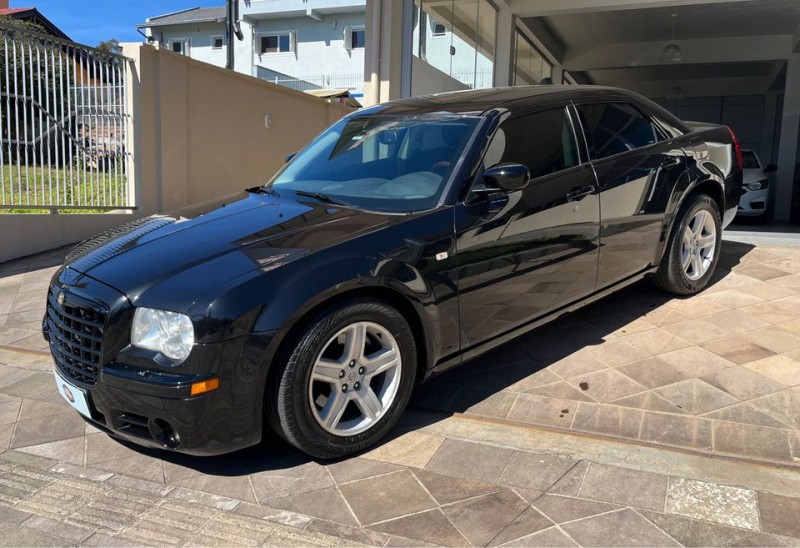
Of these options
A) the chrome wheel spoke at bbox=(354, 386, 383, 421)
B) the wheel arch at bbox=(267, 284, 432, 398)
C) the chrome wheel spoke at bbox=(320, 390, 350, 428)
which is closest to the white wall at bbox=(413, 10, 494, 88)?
the wheel arch at bbox=(267, 284, 432, 398)

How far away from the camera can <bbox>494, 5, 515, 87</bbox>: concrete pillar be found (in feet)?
41.3

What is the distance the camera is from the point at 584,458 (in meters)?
3.05

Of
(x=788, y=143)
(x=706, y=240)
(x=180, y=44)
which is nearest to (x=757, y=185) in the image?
(x=788, y=143)

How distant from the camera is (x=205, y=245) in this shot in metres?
3.05

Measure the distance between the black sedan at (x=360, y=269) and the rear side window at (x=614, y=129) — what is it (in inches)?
0.8

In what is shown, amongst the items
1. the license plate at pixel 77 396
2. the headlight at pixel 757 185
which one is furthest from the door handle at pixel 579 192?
the headlight at pixel 757 185

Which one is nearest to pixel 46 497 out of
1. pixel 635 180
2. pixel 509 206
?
pixel 509 206

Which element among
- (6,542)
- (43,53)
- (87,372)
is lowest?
(6,542)

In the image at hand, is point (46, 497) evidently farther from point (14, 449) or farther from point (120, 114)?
point (120, 114)

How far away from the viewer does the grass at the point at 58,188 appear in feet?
25.0

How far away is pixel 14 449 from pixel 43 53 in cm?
585

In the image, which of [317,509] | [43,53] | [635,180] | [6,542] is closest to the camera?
[6,542]

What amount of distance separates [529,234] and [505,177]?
44 centimetres

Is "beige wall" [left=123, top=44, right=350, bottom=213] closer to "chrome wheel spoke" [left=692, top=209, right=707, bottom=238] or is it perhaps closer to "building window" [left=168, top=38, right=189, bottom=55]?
"chrome wheel spoke" [left=692, top=209, right=707, bottom=238]
